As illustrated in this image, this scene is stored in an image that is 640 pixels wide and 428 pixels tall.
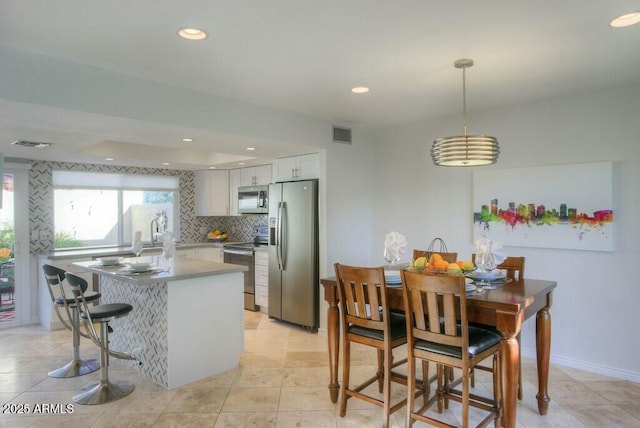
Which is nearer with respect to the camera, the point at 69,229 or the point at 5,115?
the point at 5,115

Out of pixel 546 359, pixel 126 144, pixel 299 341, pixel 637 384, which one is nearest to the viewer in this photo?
pixel 546 359

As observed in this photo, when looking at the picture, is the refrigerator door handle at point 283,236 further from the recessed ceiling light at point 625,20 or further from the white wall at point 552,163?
the recessed ceiling light at point 625,20

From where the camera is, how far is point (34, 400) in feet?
10.1

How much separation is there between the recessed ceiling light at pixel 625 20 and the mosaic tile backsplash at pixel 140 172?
16.5 ft

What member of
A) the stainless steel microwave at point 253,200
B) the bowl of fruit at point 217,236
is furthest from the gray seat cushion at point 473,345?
the bowl of fruit at point 217,236

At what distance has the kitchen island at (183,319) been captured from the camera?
3.27m

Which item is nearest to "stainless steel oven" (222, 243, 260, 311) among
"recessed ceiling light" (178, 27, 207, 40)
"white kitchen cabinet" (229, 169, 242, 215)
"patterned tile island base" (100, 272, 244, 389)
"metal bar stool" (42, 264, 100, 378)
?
"white kitchen cabinet" (229, 169, 242, 215)

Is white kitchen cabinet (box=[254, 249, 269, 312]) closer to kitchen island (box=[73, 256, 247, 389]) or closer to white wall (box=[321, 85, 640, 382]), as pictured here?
white wall (box=[321, 85, 640, 382])

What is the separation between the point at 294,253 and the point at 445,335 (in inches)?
107

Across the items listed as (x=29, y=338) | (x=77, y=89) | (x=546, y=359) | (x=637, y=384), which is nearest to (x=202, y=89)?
(x=77, y=89)

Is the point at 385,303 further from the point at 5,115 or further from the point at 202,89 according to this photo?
the point at 5,115

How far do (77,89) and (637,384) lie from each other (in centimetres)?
497

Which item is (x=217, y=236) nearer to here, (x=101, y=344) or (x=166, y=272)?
(x=166, y=272)

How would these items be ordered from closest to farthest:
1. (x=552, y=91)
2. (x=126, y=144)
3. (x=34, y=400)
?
1. (x=34, y=400)
2. (x=552, y=91)
3. (x=126, y=144)
